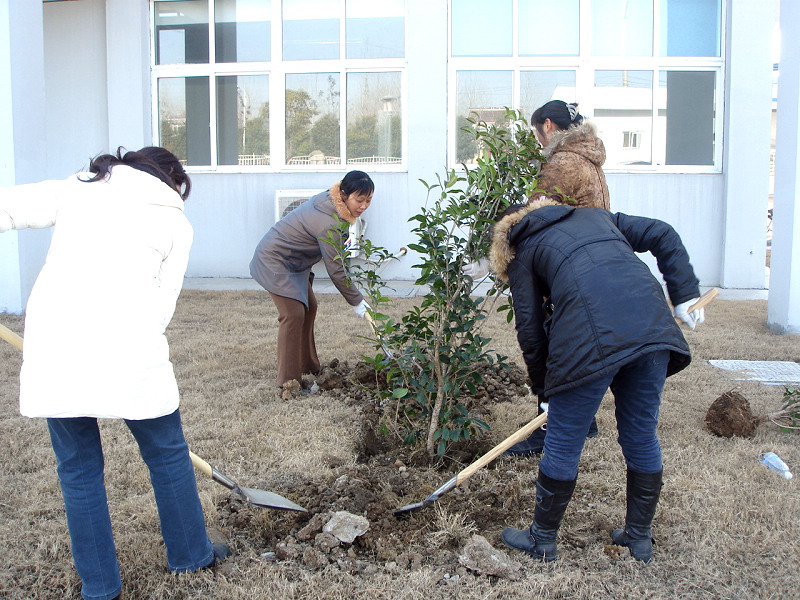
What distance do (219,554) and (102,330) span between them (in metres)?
1.02

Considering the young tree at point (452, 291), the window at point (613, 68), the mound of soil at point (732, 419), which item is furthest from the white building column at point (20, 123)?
the mound of soil at point (732, 419)

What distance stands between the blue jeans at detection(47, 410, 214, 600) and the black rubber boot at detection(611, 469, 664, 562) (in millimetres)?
1596

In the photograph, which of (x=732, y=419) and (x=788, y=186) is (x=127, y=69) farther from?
(x=732, y=419)

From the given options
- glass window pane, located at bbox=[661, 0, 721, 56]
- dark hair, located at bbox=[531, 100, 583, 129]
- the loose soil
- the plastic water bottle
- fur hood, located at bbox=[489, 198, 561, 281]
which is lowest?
the loose soil

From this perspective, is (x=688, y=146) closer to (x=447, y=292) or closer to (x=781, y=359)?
(x=781, y=359)

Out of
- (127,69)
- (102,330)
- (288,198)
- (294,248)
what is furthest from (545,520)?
(127,69)

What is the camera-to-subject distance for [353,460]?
12.0ft

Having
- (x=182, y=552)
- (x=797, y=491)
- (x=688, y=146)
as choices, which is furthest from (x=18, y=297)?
(x=688, y=146)

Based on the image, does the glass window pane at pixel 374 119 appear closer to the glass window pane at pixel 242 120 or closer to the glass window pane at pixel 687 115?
the glass window pane at pixel 242 120

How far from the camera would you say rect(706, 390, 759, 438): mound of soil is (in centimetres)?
394

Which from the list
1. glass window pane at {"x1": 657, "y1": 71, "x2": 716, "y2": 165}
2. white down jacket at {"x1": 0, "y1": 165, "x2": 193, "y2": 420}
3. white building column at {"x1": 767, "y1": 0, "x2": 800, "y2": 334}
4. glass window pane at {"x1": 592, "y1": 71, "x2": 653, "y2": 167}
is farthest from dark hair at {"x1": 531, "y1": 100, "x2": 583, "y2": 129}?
glass window pane at {"x1": 657, "y1": 71, "x2": 716, "y2": 165}

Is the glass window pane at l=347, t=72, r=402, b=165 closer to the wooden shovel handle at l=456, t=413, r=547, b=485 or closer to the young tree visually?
the young tree

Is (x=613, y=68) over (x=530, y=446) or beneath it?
over

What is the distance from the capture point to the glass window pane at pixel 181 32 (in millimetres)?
9867
